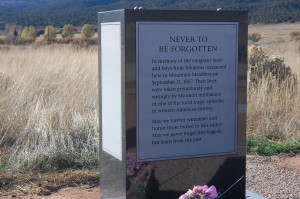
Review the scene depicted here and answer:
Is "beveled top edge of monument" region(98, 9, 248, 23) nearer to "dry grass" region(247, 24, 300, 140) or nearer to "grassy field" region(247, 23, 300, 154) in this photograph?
"grassy field" region(247, 23, 300, 154)

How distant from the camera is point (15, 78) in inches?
397

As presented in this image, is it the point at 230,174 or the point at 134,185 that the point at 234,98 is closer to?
Result: the point at 230,174

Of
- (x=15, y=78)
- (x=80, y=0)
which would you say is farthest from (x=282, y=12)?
(x=15, y=78)

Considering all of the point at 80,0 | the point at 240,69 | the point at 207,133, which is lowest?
the point at 207,133

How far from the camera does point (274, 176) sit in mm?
6605

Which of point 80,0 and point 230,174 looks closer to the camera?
point 230,174

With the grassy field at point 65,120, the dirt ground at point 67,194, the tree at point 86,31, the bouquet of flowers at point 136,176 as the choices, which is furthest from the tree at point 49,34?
the bouquet of flowers at point 136,176

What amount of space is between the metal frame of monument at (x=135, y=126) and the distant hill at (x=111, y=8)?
2493cm

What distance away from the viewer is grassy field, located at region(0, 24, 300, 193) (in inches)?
276

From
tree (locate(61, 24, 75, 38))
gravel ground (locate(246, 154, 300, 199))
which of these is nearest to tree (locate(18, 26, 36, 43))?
tree (locate(61, 24, 75, 38))

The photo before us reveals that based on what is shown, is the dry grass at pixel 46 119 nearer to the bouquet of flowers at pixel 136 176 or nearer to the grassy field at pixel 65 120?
the grassy field at pixel 65 120

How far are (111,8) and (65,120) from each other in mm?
30311

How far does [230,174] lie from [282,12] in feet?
114

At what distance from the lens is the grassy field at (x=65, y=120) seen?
701 cm
